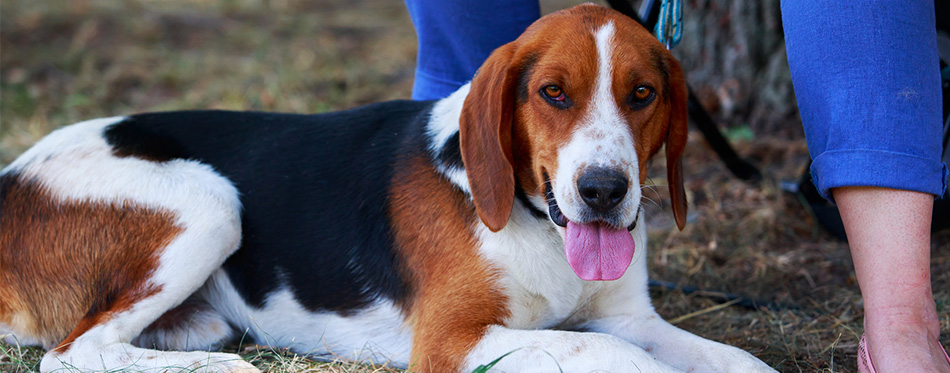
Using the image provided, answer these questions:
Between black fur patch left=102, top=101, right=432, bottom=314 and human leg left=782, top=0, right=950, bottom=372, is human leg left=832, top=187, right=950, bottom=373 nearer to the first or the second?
human leg left=782, top=0, right=950, bottom=372

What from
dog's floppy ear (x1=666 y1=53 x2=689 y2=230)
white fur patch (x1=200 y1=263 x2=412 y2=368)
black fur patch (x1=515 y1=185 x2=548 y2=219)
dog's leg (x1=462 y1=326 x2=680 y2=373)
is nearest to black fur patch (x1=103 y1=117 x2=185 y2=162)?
white fur patch (x1=200 y1=263 x2=412 y2=368)

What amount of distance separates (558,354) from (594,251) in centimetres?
32

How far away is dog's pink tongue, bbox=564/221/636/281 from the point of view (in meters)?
2.41

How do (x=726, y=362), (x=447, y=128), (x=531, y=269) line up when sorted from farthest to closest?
1. (x=447, y=128)
2. (x=531, y=269)
3. (x=726, y=362)

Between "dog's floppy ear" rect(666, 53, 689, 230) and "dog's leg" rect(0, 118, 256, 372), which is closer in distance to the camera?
"dog's floppy ear" rect(666, 53, 689, 230)

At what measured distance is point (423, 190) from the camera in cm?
274

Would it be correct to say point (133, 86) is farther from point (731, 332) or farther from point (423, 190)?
point (731, 332)

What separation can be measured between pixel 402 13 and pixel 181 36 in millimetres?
2648

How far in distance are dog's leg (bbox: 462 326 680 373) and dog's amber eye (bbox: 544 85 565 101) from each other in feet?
2.29

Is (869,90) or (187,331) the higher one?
(869,90)

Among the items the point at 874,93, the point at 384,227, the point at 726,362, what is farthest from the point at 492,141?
the point at 874,93

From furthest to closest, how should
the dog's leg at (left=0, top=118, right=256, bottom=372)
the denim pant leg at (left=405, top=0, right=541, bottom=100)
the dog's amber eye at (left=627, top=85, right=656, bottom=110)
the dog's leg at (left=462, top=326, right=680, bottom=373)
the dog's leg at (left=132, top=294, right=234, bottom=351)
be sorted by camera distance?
1. the denim pant leg at (left=405, top=0, right=541, bottom=100)
2. the dog's leg at (left=132, top=294, right=234, bottom=351)
3. the dog's leg at (left=0, top=118, right=256, bottom=372)
4. the dog's amber eye at (left=627, top=85, right=656, bottom=110)
5. the dog's leg at (left=462, top=326, right=680, bottom=373)

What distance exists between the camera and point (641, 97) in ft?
8.05

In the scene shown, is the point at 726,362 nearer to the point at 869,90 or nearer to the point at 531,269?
the point at 531,269
